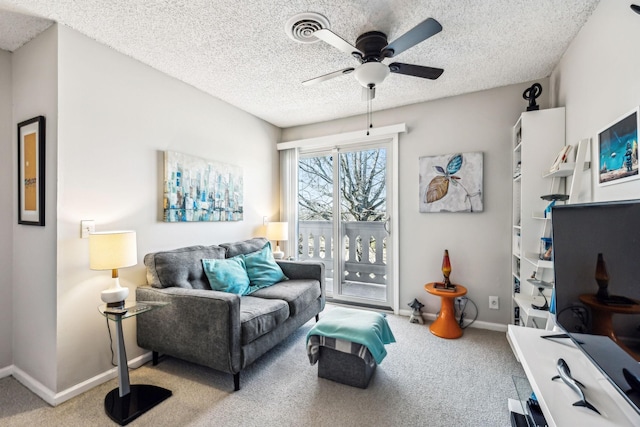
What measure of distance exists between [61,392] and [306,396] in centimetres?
161

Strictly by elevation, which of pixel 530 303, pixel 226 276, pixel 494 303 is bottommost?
pixel 494 303

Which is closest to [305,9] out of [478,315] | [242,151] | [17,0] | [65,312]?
[17,0]

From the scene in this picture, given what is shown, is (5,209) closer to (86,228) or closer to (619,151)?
(86,228)

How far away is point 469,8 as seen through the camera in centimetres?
179

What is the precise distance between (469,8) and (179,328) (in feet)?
9.48

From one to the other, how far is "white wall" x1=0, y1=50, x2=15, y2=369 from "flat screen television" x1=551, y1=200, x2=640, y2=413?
349cm

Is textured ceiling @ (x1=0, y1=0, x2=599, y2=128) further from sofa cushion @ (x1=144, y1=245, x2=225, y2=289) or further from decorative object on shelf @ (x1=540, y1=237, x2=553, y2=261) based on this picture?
sofa cushion @ (x1=144, y1=245, x2=225, y2=289)

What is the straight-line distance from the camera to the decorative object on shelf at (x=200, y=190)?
8.50 ft

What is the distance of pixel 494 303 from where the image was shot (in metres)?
2.97

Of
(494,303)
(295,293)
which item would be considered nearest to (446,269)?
(494,303)

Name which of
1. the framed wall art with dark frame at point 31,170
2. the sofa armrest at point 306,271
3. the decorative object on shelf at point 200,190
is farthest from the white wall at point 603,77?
the framed wall art with dark frame at point 31,170

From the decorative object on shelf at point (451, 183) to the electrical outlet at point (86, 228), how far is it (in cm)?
307

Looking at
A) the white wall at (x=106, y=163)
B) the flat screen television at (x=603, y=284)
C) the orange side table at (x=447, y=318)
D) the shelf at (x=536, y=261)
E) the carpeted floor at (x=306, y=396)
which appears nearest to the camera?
the flat screen television at (x=603, y=284)

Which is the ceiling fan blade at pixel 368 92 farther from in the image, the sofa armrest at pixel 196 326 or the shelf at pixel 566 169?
the sofa armrest at pixel 196 326
